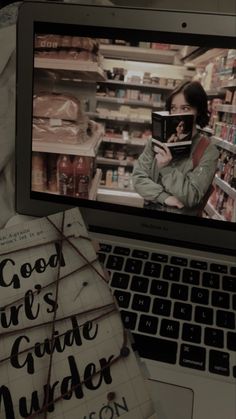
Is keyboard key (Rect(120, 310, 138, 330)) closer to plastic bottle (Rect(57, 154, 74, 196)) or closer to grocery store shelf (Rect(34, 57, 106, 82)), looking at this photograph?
plastic bottle (Rect(57, 154, 74, 196))

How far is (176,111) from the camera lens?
0.53 metres

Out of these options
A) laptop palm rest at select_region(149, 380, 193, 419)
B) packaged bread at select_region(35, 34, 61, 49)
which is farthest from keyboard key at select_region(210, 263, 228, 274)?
packaged bread at select_region(35, 34, 61, 49)

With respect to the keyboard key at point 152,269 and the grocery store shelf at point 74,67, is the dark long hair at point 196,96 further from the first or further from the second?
the keyboard key at point 152,269

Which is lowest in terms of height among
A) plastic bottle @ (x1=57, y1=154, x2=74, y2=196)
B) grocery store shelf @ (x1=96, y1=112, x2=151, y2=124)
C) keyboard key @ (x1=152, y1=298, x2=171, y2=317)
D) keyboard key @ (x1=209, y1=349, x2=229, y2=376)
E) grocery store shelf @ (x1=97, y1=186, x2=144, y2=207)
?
keyboard key @ (x1=209, y1=349, x2=229, y2=376)

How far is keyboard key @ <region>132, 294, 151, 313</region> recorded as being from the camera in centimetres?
45

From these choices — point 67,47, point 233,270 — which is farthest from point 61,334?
point 67,47

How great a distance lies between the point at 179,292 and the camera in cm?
48

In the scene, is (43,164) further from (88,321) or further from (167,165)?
(88,321)

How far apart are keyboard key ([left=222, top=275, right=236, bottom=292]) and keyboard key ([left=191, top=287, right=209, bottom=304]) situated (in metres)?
0.04

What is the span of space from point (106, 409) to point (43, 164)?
435 mm

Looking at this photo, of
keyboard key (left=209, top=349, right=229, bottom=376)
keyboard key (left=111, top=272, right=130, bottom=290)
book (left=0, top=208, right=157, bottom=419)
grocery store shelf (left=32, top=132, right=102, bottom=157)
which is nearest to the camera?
book (left=0, top=208, right=157, bottom=419)

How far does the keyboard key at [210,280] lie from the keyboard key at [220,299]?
2 centimetres

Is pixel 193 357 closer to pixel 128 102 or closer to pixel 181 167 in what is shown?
pixel 181 167

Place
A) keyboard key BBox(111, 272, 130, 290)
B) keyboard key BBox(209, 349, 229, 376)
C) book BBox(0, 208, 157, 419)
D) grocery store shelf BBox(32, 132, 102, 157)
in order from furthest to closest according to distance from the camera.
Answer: grocery store shelf BBox(32, 132, 102, 157) < keyboard key BBox(111, 272, 130, 290) < keyboard key BBox(209, 349, 229, 376) < book BBox(0, 208, 157, 419)
